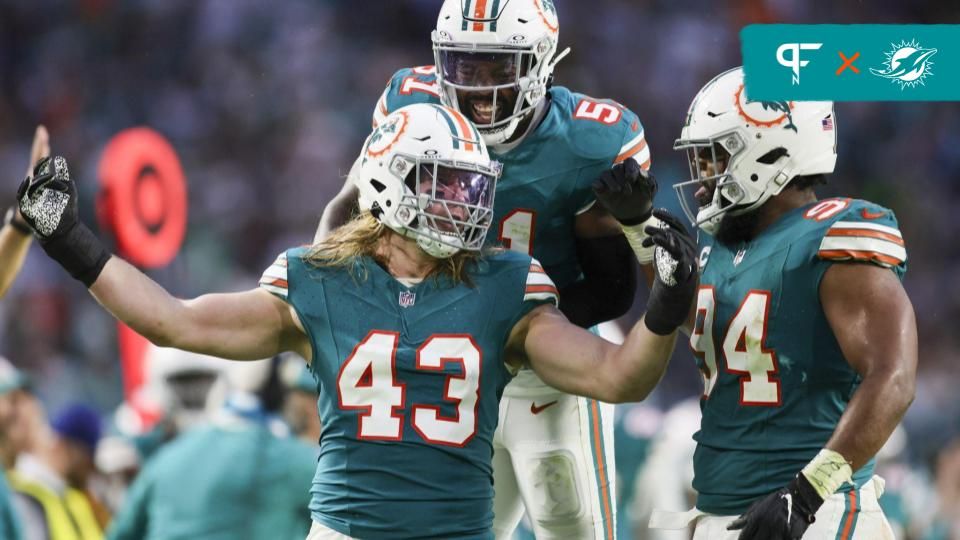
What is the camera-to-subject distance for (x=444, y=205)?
10.5ft

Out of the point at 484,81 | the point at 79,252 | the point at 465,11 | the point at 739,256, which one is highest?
the point at 465,11

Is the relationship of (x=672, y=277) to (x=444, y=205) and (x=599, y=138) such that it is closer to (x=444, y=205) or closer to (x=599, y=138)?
(x=444, y=205)

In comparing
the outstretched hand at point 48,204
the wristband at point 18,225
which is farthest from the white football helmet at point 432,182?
the wristband at point 18,225

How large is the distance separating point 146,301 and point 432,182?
66 cm

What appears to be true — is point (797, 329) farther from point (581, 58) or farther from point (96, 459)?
point (581, 58)

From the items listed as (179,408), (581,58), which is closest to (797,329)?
(179,408)

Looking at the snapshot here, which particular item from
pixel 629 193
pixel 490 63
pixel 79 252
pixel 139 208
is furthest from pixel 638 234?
pixel 139 208

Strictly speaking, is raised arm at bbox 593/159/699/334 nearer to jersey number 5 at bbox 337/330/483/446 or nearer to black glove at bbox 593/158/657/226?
black glove at bbox 593/158/657/226

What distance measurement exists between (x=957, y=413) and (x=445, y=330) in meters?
6.25

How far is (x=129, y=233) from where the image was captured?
733 cm

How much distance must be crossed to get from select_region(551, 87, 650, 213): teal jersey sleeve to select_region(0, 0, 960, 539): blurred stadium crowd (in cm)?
490

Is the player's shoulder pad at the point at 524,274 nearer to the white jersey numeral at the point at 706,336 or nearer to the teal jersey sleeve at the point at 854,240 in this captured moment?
the white jersey numeral at the point at 706,336

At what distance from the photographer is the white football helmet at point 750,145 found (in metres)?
3.38

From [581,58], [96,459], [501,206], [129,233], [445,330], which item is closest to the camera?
[445,330]
